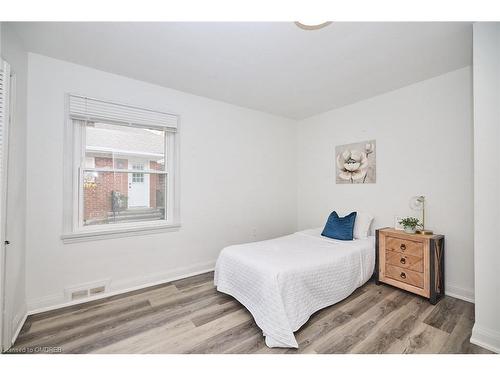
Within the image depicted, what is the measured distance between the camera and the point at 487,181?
1.67 metres

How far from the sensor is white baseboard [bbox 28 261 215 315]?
218 centimetres

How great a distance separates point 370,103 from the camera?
126 inches

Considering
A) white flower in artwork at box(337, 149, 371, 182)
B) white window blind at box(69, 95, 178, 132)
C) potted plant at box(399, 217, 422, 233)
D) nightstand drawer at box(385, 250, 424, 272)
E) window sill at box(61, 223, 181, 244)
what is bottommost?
nightstand drawer at box(385, 250, 424, 272)

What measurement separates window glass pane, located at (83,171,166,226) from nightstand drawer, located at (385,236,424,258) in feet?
9.49

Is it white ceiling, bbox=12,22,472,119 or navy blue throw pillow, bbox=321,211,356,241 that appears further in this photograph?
navy blue throw pillow, bbox=321,211,356,241

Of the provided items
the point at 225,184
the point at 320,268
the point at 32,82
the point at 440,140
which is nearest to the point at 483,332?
the point at 320,268

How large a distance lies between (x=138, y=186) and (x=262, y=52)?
7.01 ft

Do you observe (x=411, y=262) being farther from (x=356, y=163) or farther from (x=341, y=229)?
(x=356, y=163)

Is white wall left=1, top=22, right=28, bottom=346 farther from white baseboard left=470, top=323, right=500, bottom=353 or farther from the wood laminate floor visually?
→ white baseboard left=470, top=323, right=500, bottom=353

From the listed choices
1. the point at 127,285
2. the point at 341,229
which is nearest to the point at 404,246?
the point at 341,229

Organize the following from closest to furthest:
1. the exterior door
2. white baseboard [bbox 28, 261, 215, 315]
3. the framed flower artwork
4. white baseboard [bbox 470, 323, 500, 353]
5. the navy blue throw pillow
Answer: white baseboard [bbox 470, 323, 500, 353] → white baseboard [bbox 28, 261, 215, 315] → the exterior door → the navy blue throw pillow → the framed flower artwork

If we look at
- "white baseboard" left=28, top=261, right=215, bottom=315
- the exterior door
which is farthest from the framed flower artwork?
the exterior door

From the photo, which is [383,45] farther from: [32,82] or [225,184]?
[32,82]
